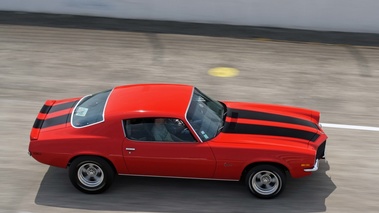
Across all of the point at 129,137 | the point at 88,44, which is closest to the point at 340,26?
the point at 88,44

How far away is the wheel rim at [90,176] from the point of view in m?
7.92

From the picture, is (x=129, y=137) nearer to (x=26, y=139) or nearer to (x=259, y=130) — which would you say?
(x=259, y=130)

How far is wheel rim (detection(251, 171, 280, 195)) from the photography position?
7.79m

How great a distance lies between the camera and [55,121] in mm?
8258

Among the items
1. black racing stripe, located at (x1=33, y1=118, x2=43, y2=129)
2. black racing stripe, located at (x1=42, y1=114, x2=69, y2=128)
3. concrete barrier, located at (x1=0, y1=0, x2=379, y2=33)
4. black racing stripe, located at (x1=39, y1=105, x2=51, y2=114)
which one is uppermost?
concrete barrier, located at (x1=0, y1=0, x2=379, y2=33)

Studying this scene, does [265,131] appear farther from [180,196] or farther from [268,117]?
[180,196]

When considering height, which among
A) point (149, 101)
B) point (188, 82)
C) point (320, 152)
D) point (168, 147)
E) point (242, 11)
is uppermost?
point (242, 11)

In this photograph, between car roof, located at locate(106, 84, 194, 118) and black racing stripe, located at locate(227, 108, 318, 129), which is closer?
car roof, located at locate(106, 84, 194, 118)

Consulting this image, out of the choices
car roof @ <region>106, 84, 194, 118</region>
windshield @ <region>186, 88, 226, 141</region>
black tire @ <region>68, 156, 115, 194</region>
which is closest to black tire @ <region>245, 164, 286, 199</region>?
windshield @ <region>186, 88, 226, 141</region>

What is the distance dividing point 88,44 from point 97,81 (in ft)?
7.01

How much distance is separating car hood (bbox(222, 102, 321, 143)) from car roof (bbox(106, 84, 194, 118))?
0.72 meters

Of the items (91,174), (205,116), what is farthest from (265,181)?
(91,174)

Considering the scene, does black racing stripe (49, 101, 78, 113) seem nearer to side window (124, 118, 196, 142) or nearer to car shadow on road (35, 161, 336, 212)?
car shadow on road (35, 161, 336, 212)

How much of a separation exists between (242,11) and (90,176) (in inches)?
323
